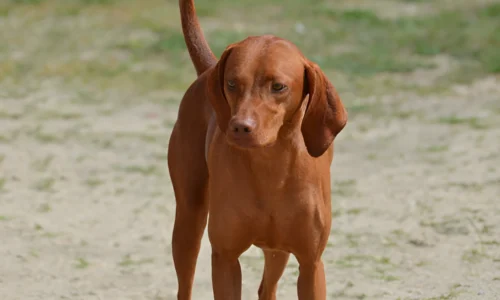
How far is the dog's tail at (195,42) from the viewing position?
515cm

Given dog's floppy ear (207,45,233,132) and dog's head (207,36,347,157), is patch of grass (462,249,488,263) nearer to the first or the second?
dog's head (207,36,347,157)

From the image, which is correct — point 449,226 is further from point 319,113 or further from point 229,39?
point 229,39

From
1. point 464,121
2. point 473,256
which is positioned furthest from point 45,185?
point 464,121

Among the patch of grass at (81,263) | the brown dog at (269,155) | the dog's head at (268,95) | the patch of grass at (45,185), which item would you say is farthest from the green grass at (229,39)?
the dog's head at (268,95)

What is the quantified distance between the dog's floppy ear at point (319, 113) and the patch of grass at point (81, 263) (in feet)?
8.83

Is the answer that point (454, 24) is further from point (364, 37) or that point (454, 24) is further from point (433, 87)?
point (433, 87)

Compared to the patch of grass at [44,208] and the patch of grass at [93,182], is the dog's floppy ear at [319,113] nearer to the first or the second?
the patch of grass at [44,208]

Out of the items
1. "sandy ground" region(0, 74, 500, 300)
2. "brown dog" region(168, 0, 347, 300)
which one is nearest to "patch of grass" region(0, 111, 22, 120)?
"sandy ground" region(0, 74, 500, 300)

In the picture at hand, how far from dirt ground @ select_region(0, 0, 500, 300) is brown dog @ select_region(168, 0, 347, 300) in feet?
5.24

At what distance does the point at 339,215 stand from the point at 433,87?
3735 mm

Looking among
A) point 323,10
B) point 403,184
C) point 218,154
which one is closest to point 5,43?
point 323,10

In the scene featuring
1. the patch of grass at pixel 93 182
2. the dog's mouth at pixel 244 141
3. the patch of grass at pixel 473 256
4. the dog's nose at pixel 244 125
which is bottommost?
the patch of grass at pixel 93 182

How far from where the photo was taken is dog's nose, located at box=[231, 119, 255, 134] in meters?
3.76

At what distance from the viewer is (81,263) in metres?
6.42
